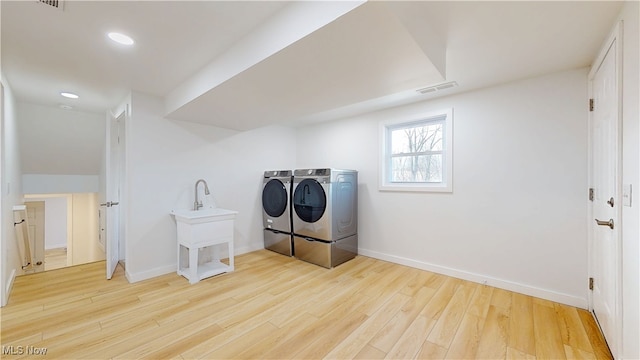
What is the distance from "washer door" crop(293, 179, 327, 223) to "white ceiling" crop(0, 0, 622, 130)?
3.84 feet

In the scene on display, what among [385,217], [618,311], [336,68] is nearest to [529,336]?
[618,311]

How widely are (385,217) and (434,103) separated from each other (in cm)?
158

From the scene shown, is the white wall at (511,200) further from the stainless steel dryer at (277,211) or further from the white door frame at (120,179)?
the white door frame at (120,179)

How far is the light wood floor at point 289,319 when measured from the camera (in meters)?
1.64

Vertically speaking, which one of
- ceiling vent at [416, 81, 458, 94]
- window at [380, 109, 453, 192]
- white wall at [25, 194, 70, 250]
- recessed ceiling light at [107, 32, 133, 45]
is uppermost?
recessed ceiling light at [107, 32, 133, 45]

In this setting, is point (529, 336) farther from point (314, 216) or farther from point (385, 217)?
point (314, 216)

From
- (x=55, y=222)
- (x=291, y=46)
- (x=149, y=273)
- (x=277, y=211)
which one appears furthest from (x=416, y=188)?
(x=55, y=222)

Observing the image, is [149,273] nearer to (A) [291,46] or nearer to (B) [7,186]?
(B) [7,186]

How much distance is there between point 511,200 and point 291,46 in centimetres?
253

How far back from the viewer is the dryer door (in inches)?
148

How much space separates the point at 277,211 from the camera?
12.6 ft

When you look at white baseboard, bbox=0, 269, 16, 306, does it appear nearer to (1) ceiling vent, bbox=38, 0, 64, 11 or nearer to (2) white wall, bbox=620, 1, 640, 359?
(1) ceiling vent, bbox=38, 0, 64, 11

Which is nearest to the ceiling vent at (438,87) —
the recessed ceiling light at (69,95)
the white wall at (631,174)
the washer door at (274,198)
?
the white wall at (631,174)

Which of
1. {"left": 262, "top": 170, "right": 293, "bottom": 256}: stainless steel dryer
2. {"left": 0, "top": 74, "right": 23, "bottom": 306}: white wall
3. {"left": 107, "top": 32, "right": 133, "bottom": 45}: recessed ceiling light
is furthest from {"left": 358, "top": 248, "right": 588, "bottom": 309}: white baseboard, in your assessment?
{"left": 0, "top": 74, "right": 23, "bottom": 306}: white wall
